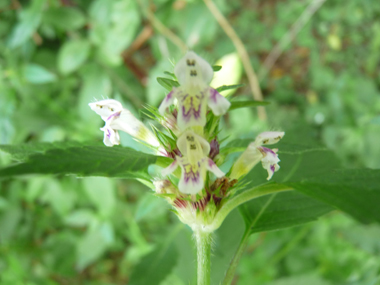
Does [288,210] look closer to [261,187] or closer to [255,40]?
[261,187]

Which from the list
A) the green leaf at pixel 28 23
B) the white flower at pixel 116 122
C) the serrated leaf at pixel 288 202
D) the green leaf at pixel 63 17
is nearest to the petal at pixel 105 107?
the white flower at pixel 116 122

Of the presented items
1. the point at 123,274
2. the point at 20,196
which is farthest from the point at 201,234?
the point at 123,274

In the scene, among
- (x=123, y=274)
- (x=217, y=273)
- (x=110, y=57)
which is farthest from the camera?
(x=123, y=274)

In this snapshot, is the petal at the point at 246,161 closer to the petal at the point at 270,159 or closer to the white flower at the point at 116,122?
the petal at the point at 270,159

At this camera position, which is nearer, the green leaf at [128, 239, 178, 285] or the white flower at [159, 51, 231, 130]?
the white flower at [159, 51, 231, 130]

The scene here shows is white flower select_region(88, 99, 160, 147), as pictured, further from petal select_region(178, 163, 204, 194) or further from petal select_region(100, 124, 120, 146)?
petal select_region(178, 163, 204, 194)

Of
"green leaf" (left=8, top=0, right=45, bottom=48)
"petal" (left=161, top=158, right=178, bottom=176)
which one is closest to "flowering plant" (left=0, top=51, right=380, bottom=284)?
"petal" (left=161, top=158, right=178, bottom=176)
